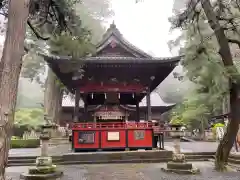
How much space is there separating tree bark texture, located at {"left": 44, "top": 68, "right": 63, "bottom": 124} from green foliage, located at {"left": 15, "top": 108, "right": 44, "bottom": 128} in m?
1.18

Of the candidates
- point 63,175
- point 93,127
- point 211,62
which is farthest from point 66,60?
point 211,62

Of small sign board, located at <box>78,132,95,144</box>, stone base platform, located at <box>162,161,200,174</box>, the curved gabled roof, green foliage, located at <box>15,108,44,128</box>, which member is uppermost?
the curved gabled roof

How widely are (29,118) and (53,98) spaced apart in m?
2.85

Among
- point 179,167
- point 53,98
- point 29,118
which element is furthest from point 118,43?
point 29,118

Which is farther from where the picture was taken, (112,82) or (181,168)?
(112,82)

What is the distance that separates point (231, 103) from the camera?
9070mm

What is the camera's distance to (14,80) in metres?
5.33

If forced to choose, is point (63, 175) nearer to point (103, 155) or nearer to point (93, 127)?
point (103, 155)

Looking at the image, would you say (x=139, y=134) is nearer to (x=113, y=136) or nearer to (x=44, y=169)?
(x=113, y=136)

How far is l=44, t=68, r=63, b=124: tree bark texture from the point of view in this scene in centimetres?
2384

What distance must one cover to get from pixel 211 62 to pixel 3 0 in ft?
23.3

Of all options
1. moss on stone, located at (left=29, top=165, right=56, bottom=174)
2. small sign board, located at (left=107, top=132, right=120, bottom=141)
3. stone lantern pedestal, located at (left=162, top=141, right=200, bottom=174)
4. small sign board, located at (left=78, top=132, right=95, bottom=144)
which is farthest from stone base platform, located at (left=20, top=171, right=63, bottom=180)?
small sign board, located at (left=107, top=132, right=120, bottom=141)

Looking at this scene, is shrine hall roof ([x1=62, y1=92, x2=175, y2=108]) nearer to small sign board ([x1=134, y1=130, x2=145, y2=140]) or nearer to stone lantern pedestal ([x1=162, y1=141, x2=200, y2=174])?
small sign board ([x1=134, y1=130, x2=145, y2=140])

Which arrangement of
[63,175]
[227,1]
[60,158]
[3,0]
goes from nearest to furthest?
[3,0], [63,175], [227,1], [60,158]
